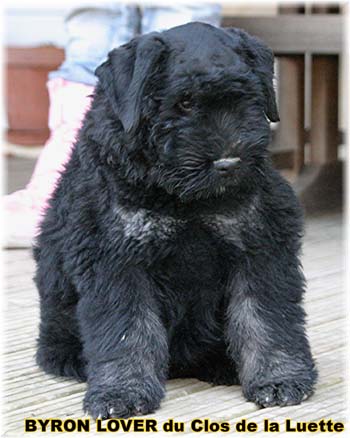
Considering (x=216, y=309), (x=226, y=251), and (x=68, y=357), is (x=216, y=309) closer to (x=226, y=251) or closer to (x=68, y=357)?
(x=226, y=251)

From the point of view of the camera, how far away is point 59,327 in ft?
10.2

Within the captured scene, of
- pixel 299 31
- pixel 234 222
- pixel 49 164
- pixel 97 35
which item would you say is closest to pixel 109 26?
pixel 97 35

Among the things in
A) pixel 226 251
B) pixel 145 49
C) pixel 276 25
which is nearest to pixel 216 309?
pixel 226 251

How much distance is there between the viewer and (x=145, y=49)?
8.95ft

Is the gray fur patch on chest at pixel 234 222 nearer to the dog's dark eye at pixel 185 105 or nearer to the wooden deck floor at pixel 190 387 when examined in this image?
the dog's dark eye at pixel 185 105

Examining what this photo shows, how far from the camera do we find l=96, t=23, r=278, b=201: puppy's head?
2609 mm

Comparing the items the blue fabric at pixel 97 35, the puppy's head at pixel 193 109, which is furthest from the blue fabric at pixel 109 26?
the puppy's head at pixel 193 109

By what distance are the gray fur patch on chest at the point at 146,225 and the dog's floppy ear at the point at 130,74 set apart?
0.83 feet

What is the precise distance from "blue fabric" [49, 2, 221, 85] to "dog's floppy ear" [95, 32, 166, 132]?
215 centimetres

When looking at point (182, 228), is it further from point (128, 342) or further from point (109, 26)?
point (109, 26)

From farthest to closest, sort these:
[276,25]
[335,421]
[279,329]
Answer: [276,25], [279,329], [335,421]

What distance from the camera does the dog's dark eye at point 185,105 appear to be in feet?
8.61

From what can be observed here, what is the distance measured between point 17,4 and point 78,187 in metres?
6.03

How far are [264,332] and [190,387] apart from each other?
12.2 inches
